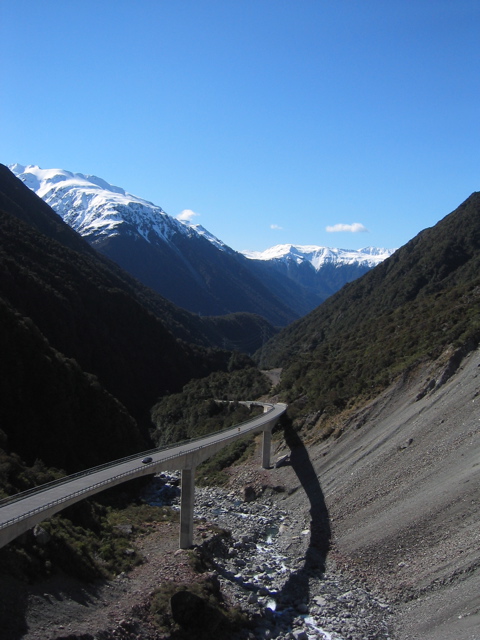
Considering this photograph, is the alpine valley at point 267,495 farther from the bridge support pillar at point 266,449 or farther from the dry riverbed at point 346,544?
the bridge support pillar at point 266,449

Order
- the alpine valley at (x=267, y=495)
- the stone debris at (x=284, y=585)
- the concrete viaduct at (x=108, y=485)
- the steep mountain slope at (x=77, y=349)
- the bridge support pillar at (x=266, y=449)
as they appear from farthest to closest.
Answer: the bridge support pillar at (x=266, y=449) → the steep mountain slope at (x=77, y=349) → the stone debris at (x=284, y=585) → the alpine valley at (x=267, y=495) → the concrete viaduct at (x=108, y=485)

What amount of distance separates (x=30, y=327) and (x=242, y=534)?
2795 cm

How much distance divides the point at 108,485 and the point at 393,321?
167 feet

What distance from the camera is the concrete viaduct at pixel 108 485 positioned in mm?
22717

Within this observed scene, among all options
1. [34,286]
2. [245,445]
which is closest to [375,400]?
[245,445]

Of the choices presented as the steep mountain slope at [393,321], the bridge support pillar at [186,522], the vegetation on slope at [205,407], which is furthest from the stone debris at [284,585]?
the vegetation on slope at [205,407]

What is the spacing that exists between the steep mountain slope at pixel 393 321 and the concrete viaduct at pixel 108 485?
1386 centimetres

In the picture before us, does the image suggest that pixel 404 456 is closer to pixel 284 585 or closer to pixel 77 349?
pixel 284 585

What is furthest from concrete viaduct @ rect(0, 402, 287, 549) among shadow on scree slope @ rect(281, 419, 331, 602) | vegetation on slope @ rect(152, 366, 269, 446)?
vegetation on slope @ rect(152, 366, 269, 446)

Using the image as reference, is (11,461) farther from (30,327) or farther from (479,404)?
(479,404)

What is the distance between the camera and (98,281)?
10206 cm

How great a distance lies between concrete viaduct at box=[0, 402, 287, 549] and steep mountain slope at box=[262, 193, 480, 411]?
13864 millimetres

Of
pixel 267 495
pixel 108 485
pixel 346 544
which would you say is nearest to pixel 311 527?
pixel 346 544

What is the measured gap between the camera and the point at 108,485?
28.3 m
